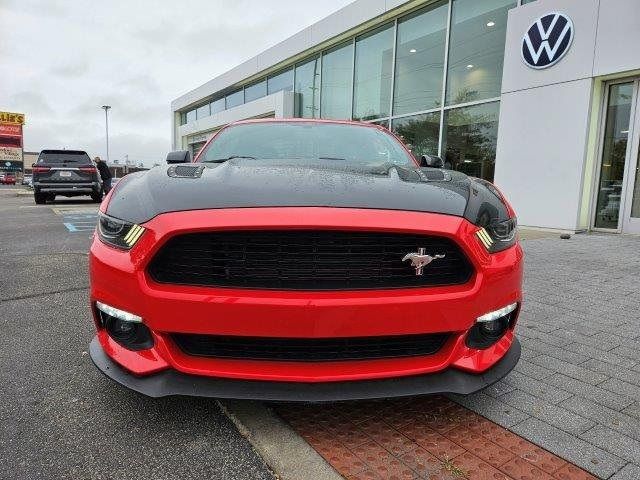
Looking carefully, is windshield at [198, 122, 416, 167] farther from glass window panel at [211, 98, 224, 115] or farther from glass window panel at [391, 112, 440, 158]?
glass window panel at [211, 98, 224, 115]

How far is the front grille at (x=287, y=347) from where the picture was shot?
185cm

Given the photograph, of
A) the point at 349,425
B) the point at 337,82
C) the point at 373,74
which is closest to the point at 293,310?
the point at 349,425

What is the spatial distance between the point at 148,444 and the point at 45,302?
2565mm

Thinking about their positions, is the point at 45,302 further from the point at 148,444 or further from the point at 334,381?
the point at 334,381

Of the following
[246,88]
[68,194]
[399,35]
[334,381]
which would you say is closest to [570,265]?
[334,381]

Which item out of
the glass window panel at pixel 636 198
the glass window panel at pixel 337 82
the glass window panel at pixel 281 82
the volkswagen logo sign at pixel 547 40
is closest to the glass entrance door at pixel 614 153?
the glass window panel at pixel 636 198

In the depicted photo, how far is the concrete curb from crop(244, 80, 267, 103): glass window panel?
61.6 ft

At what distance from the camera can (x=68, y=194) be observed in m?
15.1

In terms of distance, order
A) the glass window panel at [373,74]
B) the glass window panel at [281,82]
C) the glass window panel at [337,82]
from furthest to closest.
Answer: the glass window panel at [281,82]
the glass window panel at [337,82]
the glass window panel at [373,74]

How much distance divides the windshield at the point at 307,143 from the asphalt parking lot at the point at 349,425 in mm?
1506

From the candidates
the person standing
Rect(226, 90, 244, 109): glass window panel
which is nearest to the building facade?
Rect(226, 90, 244, 109): glass window panel

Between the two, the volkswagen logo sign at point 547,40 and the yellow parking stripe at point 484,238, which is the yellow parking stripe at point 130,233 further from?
the volkswagen logo sign at point 547,40

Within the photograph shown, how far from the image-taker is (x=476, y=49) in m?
10.2

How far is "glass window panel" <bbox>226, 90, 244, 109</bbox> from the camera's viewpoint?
21.9 meters
